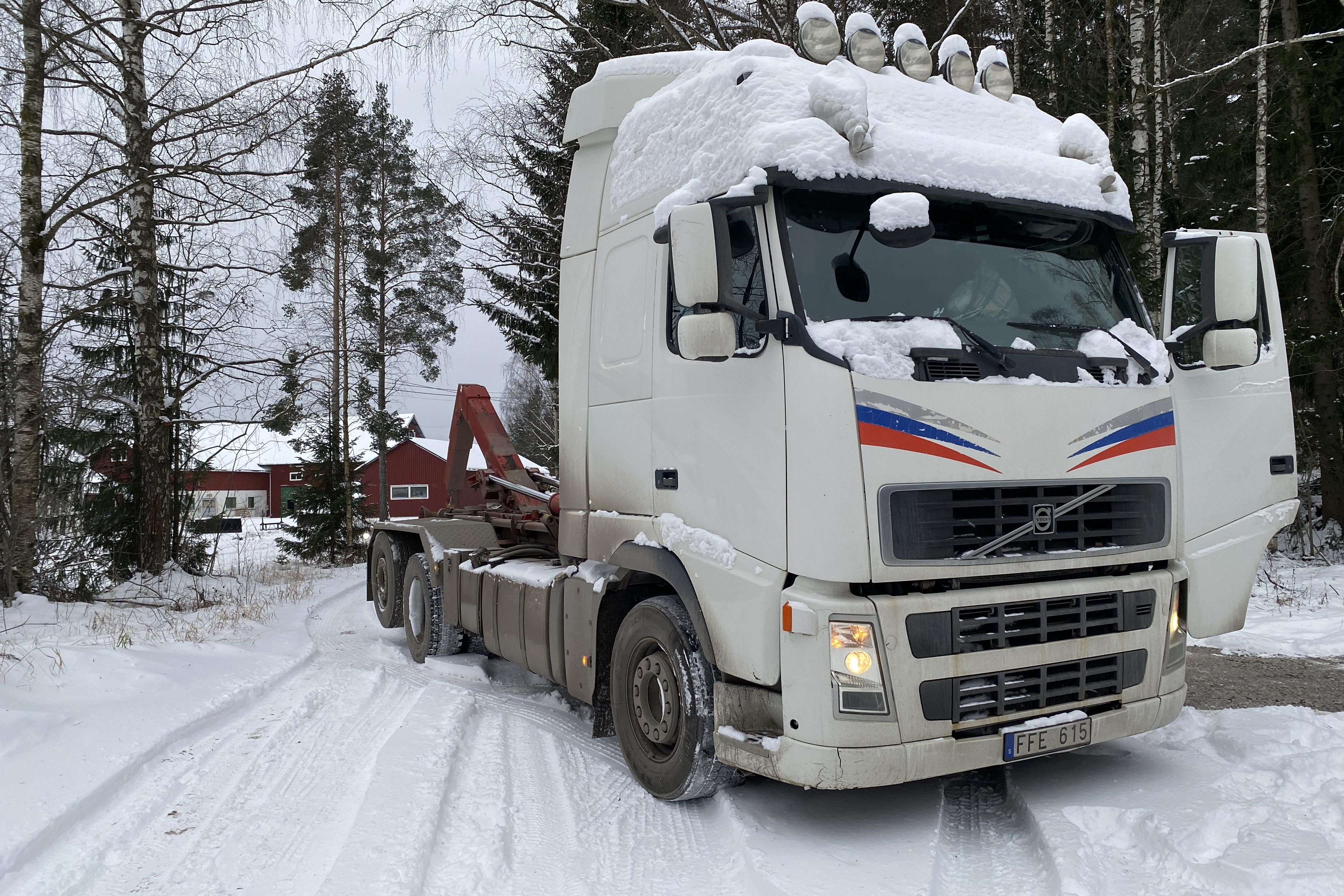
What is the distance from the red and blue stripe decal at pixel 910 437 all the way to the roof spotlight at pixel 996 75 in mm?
2476

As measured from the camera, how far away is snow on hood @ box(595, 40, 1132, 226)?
385 centimetres

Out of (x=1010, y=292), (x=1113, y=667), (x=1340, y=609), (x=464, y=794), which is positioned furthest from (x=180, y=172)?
(x=1340, y=609)

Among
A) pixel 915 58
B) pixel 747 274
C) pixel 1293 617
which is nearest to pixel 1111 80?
pixel 1293 617

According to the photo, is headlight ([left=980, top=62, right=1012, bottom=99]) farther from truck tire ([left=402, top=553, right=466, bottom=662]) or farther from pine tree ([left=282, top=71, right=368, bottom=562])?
pine tree ([left=282, top=71, right=368, bottom=562])

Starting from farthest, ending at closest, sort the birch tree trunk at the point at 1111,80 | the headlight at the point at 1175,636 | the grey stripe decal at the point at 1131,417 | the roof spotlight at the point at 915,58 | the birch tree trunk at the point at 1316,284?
the birch tree trunk at the point at 1316,284
the birch tree trunk at the point at 1111,80
the roof spotlight at the point at 915,58
the headlight at the point at 1175,636
the grey stripe decal at the point at 1131,417

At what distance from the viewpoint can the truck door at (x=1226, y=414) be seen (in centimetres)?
423

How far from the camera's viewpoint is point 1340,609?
28.2 feet

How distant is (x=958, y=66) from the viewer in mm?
4926

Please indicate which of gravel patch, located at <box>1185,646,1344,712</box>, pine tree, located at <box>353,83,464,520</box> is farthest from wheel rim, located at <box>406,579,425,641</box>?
pine tree, located at <box>353,83,464,520</box>

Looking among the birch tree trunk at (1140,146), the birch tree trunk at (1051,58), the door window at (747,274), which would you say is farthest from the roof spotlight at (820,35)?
the birch tree trunk at (1051,58)

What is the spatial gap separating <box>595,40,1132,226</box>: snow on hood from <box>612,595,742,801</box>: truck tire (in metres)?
1.92

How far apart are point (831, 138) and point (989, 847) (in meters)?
2.95

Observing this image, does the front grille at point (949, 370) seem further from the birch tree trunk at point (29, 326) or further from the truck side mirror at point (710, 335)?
the birch tree trunk at point (29, 326)

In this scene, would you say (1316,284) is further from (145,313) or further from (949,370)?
(145,313)
